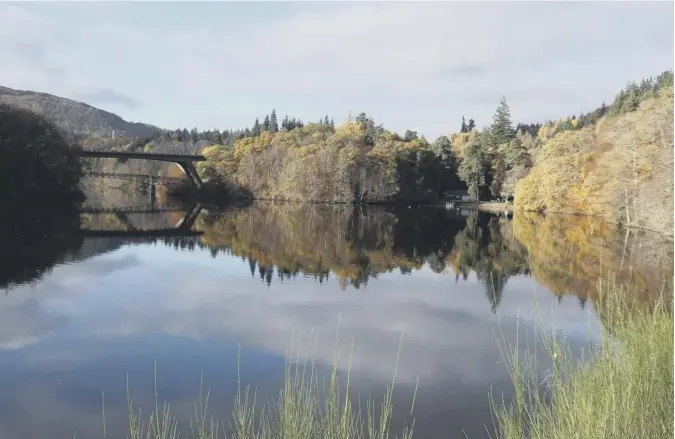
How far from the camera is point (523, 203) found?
6156cm

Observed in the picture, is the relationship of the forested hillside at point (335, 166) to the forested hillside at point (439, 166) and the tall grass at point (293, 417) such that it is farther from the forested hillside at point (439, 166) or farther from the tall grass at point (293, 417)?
the tall grass at point (293, 417)

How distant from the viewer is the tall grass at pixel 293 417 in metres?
4.26

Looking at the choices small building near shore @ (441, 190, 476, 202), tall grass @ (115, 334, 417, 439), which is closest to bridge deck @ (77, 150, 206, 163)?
small building near shore @ (441, 190, 476, 202)

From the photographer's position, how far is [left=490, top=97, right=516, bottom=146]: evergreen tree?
270 feet

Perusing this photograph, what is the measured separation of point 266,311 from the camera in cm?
Result: 1507

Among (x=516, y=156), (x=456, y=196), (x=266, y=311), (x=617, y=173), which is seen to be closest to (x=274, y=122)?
(x=456, y=196)

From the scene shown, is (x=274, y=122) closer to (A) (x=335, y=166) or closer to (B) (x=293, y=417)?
(A) (x=335, y=166)

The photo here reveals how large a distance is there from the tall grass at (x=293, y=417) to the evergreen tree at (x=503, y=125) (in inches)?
3040

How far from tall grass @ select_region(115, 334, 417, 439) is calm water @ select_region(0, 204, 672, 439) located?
44 cm

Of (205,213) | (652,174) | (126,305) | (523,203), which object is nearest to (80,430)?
(126,305)

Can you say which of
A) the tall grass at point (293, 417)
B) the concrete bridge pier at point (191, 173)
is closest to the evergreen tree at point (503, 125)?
the concrete bridge pier at point (191, 173)

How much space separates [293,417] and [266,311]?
10.8m

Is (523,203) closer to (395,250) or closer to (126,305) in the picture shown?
(395,250)

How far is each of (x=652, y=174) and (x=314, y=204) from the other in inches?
1595
